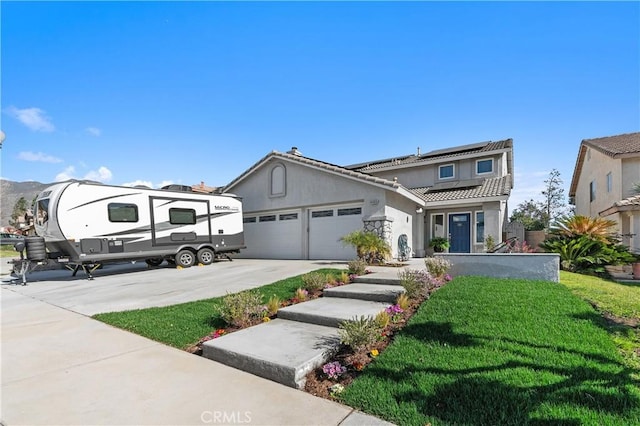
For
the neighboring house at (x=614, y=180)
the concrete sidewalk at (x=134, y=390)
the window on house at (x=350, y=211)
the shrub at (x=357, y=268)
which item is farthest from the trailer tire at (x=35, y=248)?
the neighboring house at (x=614, y=180)

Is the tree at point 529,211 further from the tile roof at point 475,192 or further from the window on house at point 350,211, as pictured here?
the window on house at point 350,211

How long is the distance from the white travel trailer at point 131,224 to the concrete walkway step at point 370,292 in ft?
26.7

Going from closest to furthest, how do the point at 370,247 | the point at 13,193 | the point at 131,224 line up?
the point at 370,247
the point at 131,224
the point at 13,193

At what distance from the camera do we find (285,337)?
163 inches

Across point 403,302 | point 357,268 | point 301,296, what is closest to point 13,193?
point 357,268

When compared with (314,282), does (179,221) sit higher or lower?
higher

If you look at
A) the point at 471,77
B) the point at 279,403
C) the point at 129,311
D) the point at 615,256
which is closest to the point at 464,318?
the point at 279,403

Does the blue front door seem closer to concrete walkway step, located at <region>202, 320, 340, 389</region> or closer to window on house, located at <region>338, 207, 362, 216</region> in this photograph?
window on house, located at <region>338, 207, 362, 216</region>

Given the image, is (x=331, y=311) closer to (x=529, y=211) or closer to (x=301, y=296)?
(x=301, y=296)

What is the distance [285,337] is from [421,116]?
11866 millimetres

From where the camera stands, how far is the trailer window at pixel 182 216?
Result: 1201 centimetres

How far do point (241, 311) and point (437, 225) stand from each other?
40.9 feet

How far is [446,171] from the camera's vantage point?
52.9ft

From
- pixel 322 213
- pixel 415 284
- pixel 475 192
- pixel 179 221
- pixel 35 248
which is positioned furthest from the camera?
pixel 322 213
